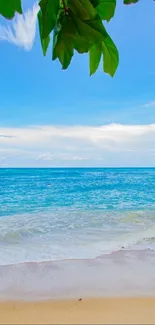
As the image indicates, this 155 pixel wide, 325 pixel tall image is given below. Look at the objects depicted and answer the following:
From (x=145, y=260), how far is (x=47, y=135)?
1148 inches

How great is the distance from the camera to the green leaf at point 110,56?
33 centimetres

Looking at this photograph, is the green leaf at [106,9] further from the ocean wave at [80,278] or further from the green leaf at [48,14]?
the ocean wave at [80,278]

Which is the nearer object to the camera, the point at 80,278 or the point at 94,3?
the point at 94,3

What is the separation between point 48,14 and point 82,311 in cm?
247

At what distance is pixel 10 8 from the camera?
0.85 ft

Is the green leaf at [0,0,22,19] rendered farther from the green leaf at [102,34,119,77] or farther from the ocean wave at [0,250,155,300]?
the ocean wave at [0,250,155,300]

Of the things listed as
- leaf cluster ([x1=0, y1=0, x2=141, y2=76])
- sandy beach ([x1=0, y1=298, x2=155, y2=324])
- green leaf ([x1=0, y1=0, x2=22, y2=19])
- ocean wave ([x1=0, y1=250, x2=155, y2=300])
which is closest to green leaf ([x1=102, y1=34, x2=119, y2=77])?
leaf cluster ([x1=0, y1=0, x2=141, y2=76])

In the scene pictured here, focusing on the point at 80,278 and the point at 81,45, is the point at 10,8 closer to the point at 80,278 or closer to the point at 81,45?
the point at 81,45

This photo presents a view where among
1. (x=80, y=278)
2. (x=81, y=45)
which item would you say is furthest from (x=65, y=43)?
(x=80, y=278)

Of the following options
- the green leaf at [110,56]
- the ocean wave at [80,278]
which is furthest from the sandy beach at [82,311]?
the green leaf at [110,56]

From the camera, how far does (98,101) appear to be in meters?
22.7

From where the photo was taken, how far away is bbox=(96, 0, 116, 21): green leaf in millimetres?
320

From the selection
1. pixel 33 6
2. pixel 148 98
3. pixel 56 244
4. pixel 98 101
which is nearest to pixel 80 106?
pixel 98 101

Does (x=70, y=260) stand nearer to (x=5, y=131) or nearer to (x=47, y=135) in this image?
(x=5, y=131)
